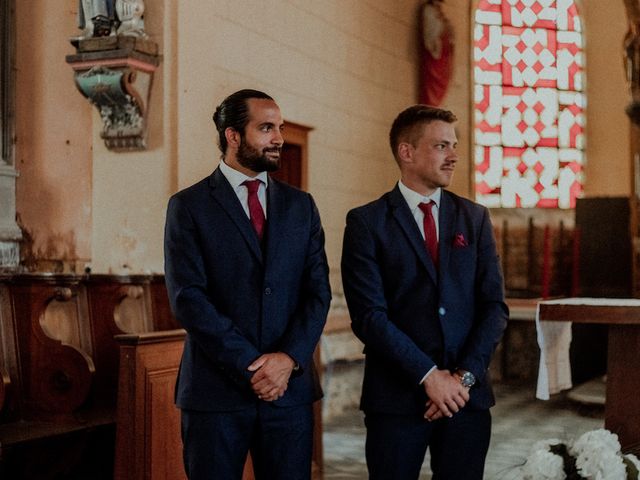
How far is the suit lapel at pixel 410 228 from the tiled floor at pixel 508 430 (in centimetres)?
233

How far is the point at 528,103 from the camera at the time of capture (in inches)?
384

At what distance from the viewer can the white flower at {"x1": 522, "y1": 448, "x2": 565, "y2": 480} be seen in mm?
2088

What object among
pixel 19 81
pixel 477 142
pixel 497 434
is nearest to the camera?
pixel 19 81

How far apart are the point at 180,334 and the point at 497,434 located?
3214mm

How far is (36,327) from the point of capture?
4.44 m

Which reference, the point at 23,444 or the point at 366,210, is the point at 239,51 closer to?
the point at 23,444

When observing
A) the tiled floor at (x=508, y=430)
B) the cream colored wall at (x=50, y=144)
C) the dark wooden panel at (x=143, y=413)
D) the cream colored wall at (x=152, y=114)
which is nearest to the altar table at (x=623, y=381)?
the tiled floor at (x=508, y=430)

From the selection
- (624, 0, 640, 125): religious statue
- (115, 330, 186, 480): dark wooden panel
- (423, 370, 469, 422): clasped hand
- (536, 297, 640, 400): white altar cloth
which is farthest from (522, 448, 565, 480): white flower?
(624, 0, 640, 125): religious statue

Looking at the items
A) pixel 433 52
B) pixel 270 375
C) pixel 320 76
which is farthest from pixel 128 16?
pixel 433 52

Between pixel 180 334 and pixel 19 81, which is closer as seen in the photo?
pixel 180 334

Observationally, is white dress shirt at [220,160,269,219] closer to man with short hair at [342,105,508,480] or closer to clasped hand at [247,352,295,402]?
man with short hair at [342,105,508,480]

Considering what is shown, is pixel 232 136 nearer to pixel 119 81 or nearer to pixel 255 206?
pixel 255 206

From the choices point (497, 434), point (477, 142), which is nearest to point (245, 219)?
point (497, 434)

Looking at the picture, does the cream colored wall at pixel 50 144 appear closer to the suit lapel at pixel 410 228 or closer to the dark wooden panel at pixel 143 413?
the dark wooden panel at pixel 143 413
